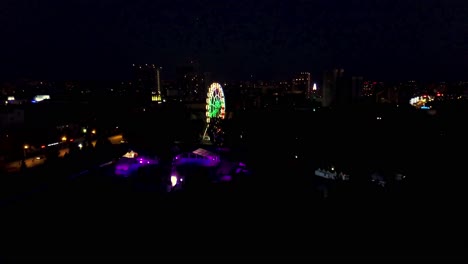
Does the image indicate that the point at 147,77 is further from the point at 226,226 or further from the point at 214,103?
the point at 226,226

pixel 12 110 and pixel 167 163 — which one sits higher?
pixel 12 110

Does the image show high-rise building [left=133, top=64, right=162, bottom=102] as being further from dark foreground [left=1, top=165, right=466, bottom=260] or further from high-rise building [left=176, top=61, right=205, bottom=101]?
dark foreground [left=1, top=165, right=466, bottom=260]

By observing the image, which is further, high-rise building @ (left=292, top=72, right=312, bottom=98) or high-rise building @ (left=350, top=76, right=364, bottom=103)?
high-rise building @ (left=292, top=72, right=312, bottom=98)

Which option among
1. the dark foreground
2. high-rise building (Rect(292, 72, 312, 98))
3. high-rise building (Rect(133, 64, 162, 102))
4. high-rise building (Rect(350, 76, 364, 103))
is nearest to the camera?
the dark foreground

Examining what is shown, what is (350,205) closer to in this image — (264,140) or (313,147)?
(313,147)

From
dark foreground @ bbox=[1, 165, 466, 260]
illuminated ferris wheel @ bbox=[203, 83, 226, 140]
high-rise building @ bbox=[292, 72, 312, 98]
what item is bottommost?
dark foreground @ bbox=[1, 165, 466, 260]

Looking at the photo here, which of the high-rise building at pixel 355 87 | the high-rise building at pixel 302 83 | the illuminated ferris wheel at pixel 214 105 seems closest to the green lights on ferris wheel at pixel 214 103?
the illuminated ferris wheel at pixel 214 105

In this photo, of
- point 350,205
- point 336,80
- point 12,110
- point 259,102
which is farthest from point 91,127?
point 336,80

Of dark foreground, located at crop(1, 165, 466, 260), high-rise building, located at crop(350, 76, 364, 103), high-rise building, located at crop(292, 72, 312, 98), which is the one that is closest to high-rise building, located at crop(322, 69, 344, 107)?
high-rise building, located at crop(350, 76, 364, 103)
